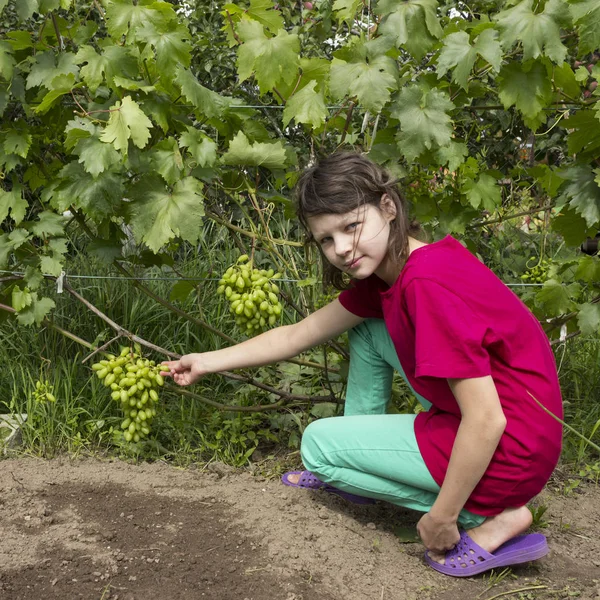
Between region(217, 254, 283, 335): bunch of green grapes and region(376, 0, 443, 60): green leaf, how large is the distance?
817 millimetres

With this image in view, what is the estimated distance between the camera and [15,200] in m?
2.76

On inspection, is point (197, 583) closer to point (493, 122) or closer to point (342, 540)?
point (342, 540)

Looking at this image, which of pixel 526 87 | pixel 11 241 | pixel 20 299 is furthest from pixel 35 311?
pixel 526 87

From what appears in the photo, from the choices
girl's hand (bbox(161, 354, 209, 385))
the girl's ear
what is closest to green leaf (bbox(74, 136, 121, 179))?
girl's hand (bbox(161, 354, 209, 385))

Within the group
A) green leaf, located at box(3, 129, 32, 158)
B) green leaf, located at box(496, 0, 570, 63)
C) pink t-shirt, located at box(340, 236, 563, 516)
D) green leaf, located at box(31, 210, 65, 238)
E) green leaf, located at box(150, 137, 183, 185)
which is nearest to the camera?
pink t-shirt, located at box(340, 236, 563, 516)

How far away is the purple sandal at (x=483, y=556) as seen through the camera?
89.8 inches

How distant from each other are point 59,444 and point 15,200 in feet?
3.32

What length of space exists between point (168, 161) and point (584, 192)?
1.29m

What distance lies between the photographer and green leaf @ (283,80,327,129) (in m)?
2.29

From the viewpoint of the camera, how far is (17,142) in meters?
2.68

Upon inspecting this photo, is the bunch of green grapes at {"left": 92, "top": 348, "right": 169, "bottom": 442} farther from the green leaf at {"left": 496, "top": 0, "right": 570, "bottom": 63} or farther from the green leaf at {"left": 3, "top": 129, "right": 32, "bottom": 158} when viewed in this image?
the green leaf at {"left": 496, "top": 0, "right": 570, "bottom": 63}

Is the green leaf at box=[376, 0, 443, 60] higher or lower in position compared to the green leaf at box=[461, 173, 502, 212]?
higher

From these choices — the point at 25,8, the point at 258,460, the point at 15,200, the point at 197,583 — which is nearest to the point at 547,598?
the point at 197,583

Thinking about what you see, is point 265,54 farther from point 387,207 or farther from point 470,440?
point 470,440
